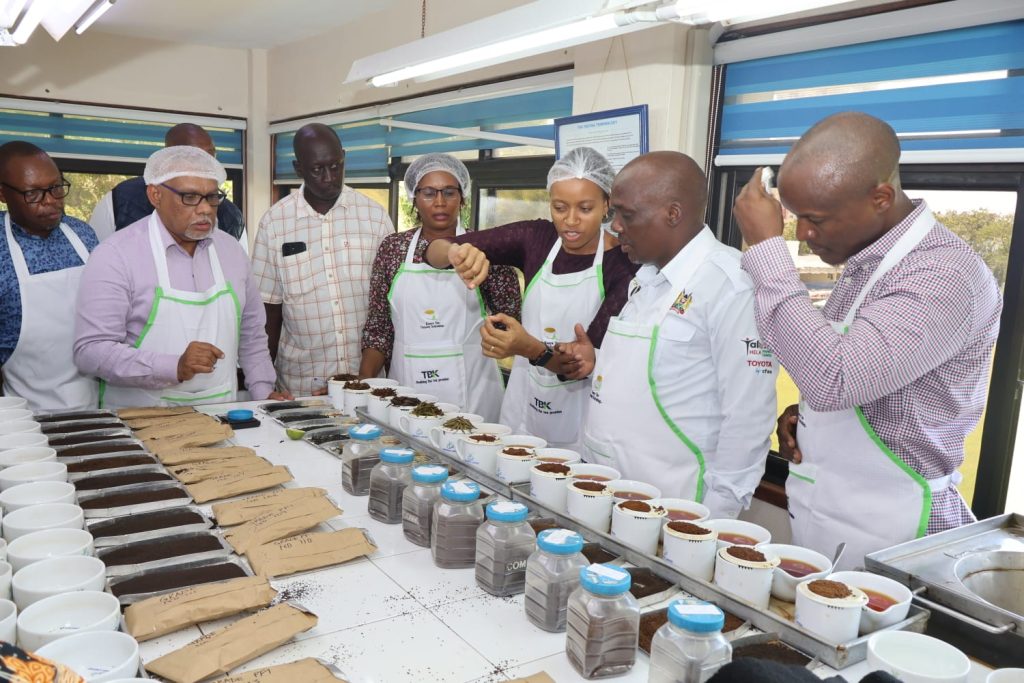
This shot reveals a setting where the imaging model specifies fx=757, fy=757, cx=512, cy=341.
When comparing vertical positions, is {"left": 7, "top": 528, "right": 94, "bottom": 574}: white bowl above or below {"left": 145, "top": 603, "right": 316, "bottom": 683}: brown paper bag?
above

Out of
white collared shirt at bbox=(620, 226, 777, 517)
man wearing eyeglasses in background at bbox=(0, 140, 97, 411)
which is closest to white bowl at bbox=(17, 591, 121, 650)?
white collared shirt at bbox=(620, 226, 777, 517)

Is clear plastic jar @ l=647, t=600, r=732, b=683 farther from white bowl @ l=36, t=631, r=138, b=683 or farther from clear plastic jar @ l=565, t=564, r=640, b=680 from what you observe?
white bowl @ l=36, t=631, r=138, b=683

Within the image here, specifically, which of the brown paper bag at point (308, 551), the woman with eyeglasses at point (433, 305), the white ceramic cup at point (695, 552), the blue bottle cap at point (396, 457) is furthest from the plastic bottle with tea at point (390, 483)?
the woman with eyeglasses at point (433, 305)

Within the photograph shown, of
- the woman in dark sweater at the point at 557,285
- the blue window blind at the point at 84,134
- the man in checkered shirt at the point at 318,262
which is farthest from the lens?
the blue window blind at the point at 84,134

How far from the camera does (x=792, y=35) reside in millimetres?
2943

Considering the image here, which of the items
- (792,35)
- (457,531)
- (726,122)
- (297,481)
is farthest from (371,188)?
(457,531)

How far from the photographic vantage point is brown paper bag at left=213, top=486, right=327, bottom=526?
1.66 meters

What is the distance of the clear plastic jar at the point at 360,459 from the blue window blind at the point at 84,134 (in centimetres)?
592

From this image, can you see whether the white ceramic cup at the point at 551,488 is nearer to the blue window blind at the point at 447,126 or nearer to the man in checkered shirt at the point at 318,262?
the man in checkered shirt at the point at 318,262

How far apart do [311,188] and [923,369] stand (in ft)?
9.68

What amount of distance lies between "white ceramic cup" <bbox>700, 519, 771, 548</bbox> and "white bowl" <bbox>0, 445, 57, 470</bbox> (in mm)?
1571

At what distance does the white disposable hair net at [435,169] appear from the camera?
325 centimetres

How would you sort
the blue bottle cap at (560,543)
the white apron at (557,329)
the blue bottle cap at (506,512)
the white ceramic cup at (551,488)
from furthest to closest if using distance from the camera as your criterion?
1. the white apron at (557,329)
2. the white ceramic cup at (551,488)
3. the blue bottle cap at (506,512)
4. the blue bottle cap at (560,543)

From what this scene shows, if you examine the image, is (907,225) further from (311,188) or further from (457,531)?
(311,188)
